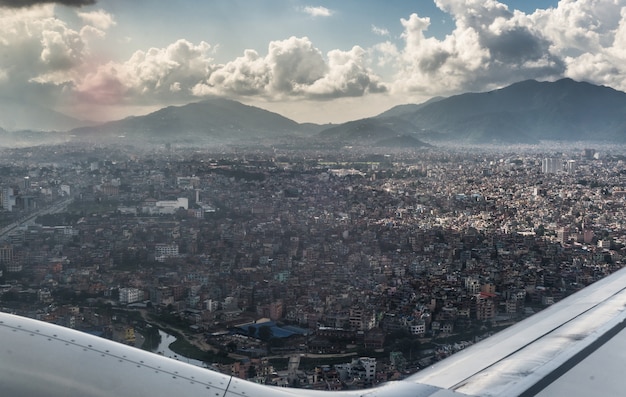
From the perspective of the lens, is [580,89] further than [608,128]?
Yes

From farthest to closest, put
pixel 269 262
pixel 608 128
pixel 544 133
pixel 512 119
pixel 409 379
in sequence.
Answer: pixel 512 119, pixel 544 133, pixel 608 128, pixel 269 262, pixel 409 379

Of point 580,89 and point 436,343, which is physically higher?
point 580,89

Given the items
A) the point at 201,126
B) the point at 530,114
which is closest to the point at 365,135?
the point at 201,126

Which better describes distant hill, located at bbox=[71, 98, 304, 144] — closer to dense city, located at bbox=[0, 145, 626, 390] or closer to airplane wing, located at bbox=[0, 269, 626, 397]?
dense city, located at bbox=[0, 145, 626, 390]

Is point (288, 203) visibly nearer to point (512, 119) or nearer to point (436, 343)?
point (436, 343)

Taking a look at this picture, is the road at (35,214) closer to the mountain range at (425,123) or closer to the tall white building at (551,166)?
the mountain range at (425,123)

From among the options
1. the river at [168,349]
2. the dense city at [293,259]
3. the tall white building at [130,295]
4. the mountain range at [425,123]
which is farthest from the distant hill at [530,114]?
the river at [168,349]

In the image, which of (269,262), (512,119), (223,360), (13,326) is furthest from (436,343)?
A: (512,119)

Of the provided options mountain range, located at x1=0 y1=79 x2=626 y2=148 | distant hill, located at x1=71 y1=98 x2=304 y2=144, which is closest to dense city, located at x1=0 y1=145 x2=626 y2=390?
mountain range, located at x1=0 y1=79 x2=626 y2=148
